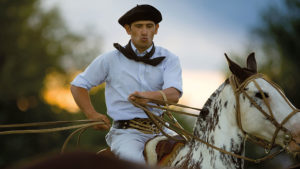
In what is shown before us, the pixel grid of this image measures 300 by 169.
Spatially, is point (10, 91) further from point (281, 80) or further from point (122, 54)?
point (122, 54)

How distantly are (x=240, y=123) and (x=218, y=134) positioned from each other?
9.3 inches

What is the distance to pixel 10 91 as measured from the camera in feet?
102

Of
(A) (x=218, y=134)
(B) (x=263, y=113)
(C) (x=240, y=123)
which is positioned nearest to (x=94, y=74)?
(A) (x=218, y=134)

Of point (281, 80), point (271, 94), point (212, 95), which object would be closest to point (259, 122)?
point (271, 94)

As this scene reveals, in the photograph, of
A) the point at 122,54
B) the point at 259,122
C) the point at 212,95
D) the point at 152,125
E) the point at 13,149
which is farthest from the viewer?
the point at 13,149

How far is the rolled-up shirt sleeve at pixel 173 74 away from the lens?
478cm

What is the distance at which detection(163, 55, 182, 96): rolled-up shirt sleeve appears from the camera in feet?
15.7

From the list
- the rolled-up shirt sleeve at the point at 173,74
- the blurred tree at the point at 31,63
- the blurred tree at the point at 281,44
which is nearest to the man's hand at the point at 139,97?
the rolled-up shirt sleeve at the point at 173,74

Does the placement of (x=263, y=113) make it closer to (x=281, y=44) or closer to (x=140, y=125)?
(x=140, y=125)

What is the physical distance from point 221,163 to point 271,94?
73cm

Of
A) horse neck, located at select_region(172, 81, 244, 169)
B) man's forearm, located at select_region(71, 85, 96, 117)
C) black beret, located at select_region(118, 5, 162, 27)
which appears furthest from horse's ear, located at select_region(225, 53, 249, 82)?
man's forearm, located at select_region(71, 85, 96, 117)

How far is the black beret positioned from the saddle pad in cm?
136

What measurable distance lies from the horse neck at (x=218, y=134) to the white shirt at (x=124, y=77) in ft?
2.40

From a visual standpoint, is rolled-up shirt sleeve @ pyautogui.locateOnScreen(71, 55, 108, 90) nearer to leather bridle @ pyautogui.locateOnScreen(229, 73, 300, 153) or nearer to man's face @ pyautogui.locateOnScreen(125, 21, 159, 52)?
man's face @ pyautogui.locateOnScreen(125, 21, 159, 52)
